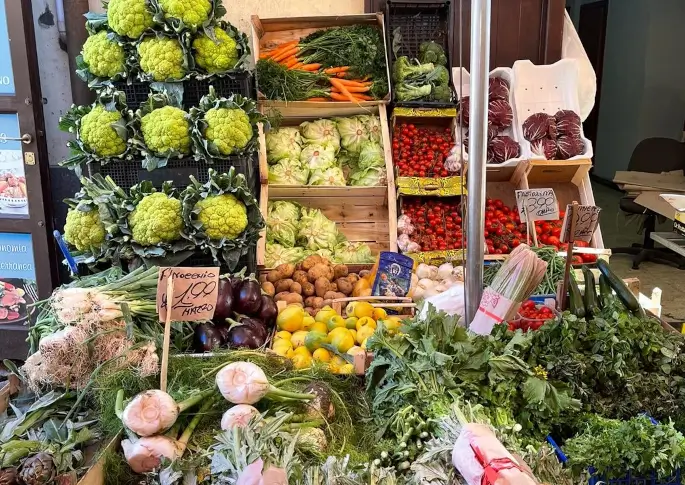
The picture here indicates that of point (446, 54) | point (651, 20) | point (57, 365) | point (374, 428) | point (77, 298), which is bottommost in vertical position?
point (374, 428)

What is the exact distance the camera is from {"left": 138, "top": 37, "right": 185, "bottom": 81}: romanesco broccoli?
3.05 meters

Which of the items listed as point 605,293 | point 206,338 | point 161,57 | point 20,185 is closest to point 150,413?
point 206,338

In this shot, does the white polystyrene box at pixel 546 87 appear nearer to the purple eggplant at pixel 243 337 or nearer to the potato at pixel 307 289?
the potato at pixel 307 289

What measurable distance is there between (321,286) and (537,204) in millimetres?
1318

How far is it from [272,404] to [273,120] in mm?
2685

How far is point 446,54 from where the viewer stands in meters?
4.63

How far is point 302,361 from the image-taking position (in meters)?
2.50

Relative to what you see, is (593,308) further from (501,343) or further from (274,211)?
(274,211)

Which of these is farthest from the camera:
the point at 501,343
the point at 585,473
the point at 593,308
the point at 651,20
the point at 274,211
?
the point at 651,20

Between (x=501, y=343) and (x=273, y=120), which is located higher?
(x=273, y=120)

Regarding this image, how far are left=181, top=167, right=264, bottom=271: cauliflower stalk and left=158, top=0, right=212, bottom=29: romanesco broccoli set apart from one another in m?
0.82

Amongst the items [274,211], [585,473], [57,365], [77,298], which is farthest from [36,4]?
[585,473]

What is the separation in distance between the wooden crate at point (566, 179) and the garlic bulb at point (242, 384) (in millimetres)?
3147

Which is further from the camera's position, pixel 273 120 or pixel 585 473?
pixel 273 120
